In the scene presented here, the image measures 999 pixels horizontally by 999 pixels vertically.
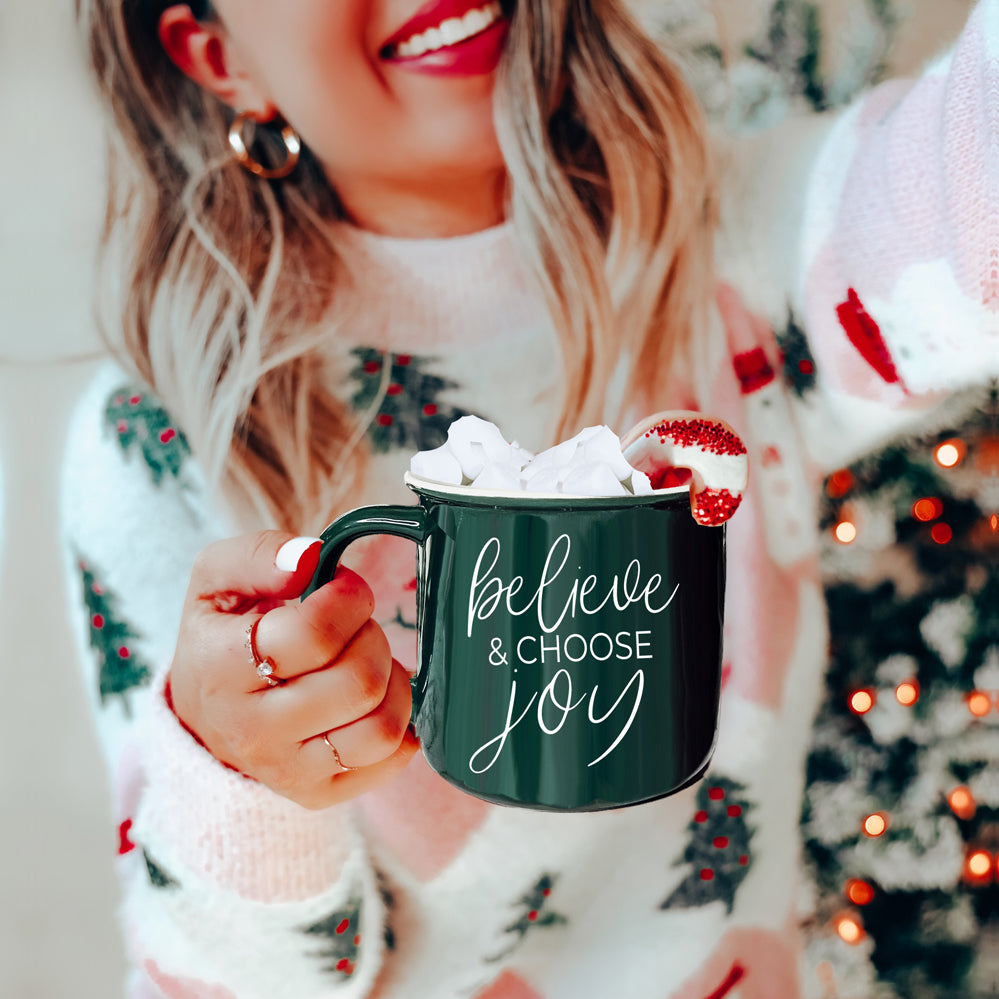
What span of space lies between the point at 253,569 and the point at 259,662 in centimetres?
7

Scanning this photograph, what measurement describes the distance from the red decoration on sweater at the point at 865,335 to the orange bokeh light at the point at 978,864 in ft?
1.64

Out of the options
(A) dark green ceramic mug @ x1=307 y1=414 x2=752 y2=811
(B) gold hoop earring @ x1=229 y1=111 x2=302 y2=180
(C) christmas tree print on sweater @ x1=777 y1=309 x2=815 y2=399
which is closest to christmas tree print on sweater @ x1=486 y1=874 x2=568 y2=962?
(A) dark green ceramic mug @ x1=307 y1=414 x2=752 y2=811

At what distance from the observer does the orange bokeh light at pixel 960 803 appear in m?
0.88

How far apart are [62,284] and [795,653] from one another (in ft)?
2.52

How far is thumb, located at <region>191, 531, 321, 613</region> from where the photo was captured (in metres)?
0.63

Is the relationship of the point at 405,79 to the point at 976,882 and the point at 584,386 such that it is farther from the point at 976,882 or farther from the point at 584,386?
the point at 976,882

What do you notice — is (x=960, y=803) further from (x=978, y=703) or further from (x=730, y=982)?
(x=730, y=982)

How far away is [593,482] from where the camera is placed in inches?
20.4

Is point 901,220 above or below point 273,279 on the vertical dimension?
below

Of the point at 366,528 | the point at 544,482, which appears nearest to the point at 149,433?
the point at 366,528

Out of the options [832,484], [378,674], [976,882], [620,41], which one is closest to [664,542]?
[378,674]

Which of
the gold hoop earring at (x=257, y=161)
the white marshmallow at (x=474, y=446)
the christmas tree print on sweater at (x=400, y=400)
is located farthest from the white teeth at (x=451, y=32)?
the white marshmallow at (x=474, y=446)

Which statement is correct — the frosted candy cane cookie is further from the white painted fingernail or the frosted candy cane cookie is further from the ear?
the ear

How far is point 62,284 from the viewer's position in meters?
0.74
